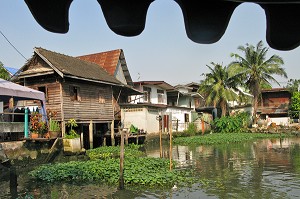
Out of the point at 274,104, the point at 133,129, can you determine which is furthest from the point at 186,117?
the point at 274,104

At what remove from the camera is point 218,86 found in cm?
3516

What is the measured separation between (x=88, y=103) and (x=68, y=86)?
2.05 metres

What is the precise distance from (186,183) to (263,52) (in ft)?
92.9

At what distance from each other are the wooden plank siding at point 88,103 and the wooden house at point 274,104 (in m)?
24.3

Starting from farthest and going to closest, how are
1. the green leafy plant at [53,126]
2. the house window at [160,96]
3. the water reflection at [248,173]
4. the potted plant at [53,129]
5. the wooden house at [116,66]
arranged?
the house window at [160,96]
the wooden house at [116,66]
the green leafy plant at [53,126]
the potted plant at [53,129]
the water reflection at [248,173]

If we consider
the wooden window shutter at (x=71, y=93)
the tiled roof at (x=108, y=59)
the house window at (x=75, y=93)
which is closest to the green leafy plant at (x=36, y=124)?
the wooden window shutter at (x=71, y=93)

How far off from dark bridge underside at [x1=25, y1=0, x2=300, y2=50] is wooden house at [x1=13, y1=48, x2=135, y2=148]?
1812cm

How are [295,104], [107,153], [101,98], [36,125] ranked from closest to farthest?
[36,125] → [107,153] → [101,98] → [295,104]

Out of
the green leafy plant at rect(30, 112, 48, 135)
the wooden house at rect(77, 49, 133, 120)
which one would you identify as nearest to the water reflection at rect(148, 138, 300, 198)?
the green leafy plant at rect(30, 112, 48, 135)

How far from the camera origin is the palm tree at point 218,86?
35125 mm

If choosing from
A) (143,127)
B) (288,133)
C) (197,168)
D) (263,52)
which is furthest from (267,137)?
(197,168)

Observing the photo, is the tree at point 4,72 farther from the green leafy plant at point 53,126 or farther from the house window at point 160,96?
the house window at point 160,96

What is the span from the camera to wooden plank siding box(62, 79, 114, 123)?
67.5ft

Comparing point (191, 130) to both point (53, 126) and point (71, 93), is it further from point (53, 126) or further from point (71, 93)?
point (53, 126)
